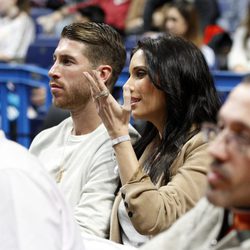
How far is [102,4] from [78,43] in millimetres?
4810

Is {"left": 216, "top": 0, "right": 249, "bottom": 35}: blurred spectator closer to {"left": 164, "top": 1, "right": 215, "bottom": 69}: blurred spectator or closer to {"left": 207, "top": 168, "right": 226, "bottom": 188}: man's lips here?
{"left": 164, "top": 1, "right": 215, "bottom": 69}: blurred spectator

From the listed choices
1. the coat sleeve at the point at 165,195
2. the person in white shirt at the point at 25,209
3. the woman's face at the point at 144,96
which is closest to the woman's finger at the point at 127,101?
the woman's face at the point at 144,96

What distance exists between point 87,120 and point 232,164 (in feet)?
6.91

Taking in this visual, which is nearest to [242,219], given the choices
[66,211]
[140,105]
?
[66,211]

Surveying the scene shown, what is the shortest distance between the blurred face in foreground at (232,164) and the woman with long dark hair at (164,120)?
1.31 m

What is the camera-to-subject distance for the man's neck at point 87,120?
417cm

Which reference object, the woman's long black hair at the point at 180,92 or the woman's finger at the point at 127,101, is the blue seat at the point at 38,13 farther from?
the woman's finger at the point at 127,101

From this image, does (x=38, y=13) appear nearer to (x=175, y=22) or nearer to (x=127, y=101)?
(x=175, y=22)

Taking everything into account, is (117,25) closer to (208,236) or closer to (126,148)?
(126,148)

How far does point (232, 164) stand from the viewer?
6.92ft

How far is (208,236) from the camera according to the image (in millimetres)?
2389

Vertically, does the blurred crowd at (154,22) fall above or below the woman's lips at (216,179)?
below

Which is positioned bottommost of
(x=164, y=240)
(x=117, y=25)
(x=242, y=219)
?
(x=117, y=25)

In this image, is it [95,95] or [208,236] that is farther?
[95,95]
